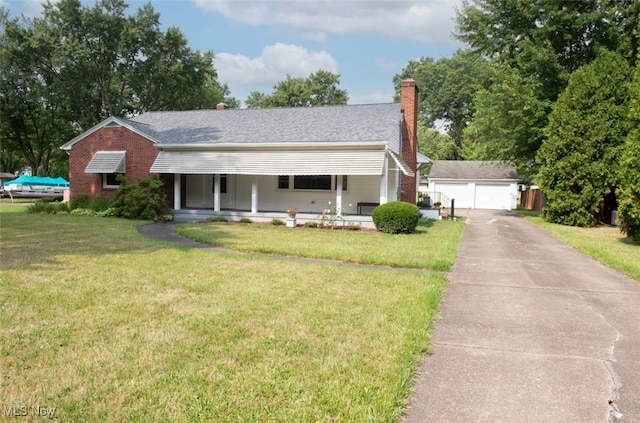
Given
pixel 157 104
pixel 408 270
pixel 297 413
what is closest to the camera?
pixel 297 413

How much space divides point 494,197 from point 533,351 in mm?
34198

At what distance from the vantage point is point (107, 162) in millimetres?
19047

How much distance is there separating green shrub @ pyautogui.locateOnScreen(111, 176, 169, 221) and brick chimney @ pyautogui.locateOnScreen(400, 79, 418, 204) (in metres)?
10.4

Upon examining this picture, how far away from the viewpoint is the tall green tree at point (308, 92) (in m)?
50.5

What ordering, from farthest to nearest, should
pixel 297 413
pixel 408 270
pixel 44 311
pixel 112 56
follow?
pixel 112 56
pixel 408 270
pixel 44 311
pixel 297 413

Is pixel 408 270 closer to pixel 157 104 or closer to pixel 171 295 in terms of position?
pixel 171 295

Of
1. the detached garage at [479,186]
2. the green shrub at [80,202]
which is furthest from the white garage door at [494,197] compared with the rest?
the green shrub at [80,202]

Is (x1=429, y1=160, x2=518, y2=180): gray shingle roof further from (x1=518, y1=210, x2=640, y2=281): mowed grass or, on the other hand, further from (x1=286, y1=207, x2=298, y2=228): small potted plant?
(x1=286, y1=207, x2=298, y2=228): small potted plant

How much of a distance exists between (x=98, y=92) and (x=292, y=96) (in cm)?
2140

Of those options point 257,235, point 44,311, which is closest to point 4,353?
point 44,311

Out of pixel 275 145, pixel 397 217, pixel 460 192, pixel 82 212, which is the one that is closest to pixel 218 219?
pixel 275 145

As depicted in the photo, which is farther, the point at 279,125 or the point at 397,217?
the point at 279,125

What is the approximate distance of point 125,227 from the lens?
14.2 m

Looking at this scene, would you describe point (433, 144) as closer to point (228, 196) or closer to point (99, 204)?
point (228, 196)
